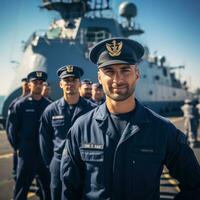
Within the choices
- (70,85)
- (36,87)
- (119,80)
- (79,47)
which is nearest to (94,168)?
(119,80)

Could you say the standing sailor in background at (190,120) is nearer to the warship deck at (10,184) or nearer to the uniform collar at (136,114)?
the warship deck at (10,184)

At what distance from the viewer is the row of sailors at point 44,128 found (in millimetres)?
3756

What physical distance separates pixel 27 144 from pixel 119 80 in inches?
116

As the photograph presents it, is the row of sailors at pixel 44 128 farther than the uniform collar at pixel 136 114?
Yes

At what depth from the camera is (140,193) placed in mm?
1847

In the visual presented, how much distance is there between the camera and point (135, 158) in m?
1.88

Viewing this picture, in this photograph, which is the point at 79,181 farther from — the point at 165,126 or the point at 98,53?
the point at 98,53

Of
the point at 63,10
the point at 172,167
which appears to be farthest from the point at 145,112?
the point at 63,10

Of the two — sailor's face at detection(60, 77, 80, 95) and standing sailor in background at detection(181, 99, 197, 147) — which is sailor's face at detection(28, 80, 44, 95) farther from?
standing sailor in background at detection(181, 99, 197, 147)

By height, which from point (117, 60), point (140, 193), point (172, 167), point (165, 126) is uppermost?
point (117, 60)

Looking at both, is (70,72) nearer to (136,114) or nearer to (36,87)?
(36,87)

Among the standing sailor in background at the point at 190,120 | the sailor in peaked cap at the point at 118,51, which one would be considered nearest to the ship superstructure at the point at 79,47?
the standing sailor in background at the point at 190,120

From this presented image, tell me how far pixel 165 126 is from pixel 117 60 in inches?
20.3

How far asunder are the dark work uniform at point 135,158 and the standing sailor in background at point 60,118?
1696 millimetres
